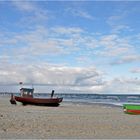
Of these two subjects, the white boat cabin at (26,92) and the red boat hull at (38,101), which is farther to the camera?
the white boat cabin at (26,92)

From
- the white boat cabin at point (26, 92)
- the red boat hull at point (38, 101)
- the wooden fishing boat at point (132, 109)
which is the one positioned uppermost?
the white boat cabin at point (26, 92)

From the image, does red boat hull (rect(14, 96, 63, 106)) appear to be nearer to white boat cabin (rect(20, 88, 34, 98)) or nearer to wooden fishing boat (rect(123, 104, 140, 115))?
white boat cabin (rect(20, 88, 34, 98))

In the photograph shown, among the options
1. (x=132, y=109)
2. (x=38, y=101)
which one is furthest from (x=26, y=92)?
(x=132, y=109)

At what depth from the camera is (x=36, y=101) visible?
163 feet

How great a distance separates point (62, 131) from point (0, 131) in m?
2.85

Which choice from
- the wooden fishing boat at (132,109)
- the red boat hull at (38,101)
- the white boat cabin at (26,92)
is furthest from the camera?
the white boat cabin at (26,92)

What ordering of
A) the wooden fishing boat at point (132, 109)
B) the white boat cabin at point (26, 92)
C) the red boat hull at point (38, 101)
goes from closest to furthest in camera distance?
the wooden fishing boat at point (132, 109) < the red boat hull at point (38, 101) < the white boat cabin at point (26, 92)

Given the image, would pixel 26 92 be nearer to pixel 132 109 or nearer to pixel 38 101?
pixel 38 101

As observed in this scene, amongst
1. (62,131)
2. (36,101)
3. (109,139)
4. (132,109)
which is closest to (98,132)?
(62,131)

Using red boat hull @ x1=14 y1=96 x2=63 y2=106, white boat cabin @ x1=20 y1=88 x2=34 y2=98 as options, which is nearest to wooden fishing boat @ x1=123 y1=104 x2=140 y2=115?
red boat hull @ x1=14 y1=96 x2=63 y2=106

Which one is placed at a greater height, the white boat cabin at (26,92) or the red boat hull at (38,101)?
the white boat cabin at (26,92)

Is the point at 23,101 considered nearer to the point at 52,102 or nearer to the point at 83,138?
the point at 52,102

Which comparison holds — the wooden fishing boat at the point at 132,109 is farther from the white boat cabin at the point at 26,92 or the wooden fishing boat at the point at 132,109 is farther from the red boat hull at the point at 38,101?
the white boat cabin at the point at 26,92

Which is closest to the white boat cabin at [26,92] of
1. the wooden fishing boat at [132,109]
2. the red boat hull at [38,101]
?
the red boat hull at [38,101]
